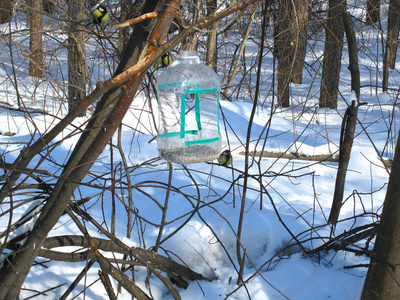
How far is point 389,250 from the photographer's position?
5.96 feet

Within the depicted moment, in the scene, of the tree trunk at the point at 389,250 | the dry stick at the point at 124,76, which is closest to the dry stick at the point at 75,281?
the dry stick at the point at 124,76

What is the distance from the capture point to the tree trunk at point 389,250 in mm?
1797

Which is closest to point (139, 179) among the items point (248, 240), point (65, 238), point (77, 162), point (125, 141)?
point (125, 141)

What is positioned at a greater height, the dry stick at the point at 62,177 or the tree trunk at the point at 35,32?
the tree trunk at the point at 35,32

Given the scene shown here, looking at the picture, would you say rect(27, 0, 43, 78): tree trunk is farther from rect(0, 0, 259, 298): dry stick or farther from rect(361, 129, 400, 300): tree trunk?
rect(361, 129, 400, 300): tree trunk

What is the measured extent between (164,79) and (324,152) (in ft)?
10.1

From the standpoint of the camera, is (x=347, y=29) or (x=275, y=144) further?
(x=275, y=144)

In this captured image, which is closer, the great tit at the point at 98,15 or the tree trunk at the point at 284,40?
the great tit at the point at 98,15

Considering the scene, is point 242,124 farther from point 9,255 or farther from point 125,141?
point 9,255

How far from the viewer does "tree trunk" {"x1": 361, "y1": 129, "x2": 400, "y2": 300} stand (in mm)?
1797

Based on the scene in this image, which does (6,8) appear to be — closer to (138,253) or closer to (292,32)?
(292,32)

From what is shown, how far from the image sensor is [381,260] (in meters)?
1.85

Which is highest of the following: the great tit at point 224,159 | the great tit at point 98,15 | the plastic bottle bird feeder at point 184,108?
the great tit at point 98,15

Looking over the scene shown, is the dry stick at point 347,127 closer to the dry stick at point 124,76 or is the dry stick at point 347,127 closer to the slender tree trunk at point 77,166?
the dry stick at point 124,76
